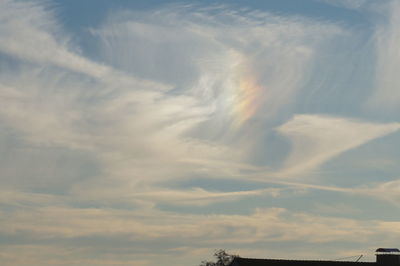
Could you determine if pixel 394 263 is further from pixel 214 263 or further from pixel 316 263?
pixel 214 263

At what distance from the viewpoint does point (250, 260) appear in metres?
69.8

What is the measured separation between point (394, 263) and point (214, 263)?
54.9 meters

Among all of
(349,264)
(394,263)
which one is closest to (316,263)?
(349,264)

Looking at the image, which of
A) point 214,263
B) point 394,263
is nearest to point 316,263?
point 394,263

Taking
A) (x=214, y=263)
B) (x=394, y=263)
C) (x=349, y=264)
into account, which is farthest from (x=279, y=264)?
(x=214, y=263)

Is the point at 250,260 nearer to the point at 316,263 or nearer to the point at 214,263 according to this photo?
the point at 316,263

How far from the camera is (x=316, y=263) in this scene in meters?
70.8

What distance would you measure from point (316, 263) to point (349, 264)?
11.5ft

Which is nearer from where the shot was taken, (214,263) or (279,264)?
(279,264)

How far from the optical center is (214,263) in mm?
122438

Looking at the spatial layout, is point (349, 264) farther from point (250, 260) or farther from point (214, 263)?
point (214, 263)

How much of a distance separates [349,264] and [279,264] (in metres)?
7.36

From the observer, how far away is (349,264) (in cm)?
6950

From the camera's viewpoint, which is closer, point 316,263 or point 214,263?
point 316,263
